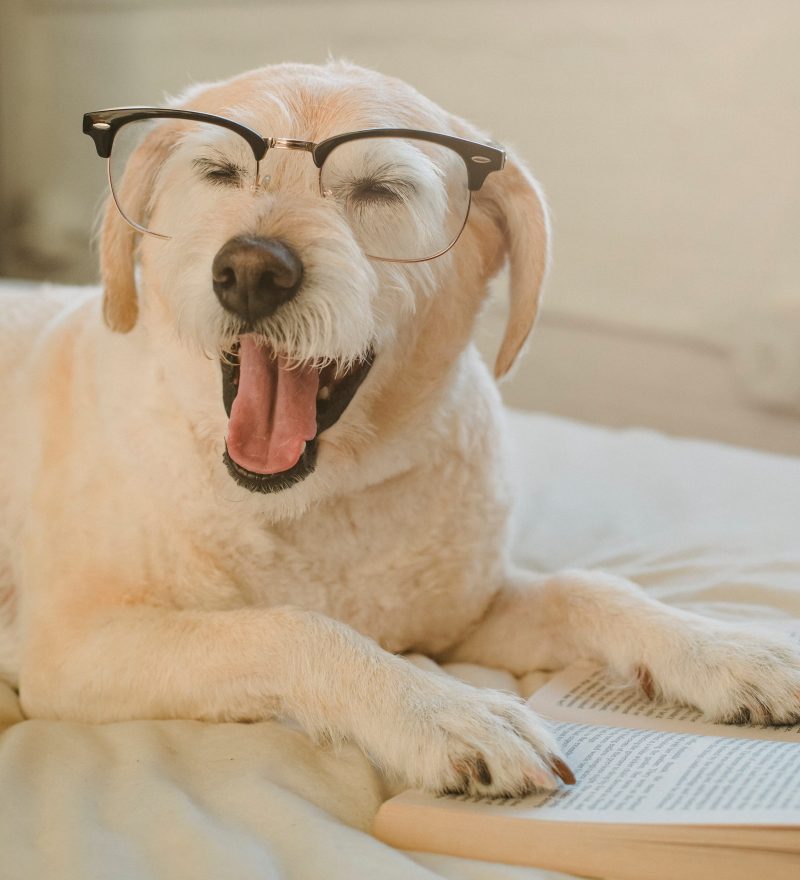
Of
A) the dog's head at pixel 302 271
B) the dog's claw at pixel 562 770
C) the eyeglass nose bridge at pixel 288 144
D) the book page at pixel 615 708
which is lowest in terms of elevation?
the book page at pixel 615 708

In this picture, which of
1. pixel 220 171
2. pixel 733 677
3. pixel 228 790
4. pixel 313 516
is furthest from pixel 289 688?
pixel 220 171

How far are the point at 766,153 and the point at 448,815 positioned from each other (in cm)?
281

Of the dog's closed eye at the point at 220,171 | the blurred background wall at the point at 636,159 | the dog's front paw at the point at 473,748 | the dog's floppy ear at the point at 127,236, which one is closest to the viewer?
the dog's front paw at the point at 473,748

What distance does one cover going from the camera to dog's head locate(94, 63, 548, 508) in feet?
4.01

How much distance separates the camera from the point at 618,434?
8.82ft

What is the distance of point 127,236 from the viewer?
1471 mm

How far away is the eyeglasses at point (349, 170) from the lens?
4.24 ft

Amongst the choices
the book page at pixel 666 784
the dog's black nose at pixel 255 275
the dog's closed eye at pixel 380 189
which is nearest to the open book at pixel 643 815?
the book page at pixel 666 784

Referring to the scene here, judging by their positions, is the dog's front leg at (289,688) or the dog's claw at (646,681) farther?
the dog's claw at (646,681)

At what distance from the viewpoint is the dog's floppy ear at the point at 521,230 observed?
Answer: 1.49 meters

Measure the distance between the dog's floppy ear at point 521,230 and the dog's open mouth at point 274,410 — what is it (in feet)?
0.87

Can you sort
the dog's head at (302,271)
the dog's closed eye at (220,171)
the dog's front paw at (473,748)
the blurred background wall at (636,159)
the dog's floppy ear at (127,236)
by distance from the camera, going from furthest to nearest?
the blurred background wall at (636,159), the dog's floppy ear at (127,236), the dog's closed eye at (220,171), the dog's head at (302,271), the dog's front paw at (473,748)

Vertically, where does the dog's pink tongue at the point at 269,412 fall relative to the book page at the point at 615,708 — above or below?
above

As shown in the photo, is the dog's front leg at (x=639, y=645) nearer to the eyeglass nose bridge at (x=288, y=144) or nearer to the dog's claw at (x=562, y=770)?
the dog's claw at (x=562, y=770)
